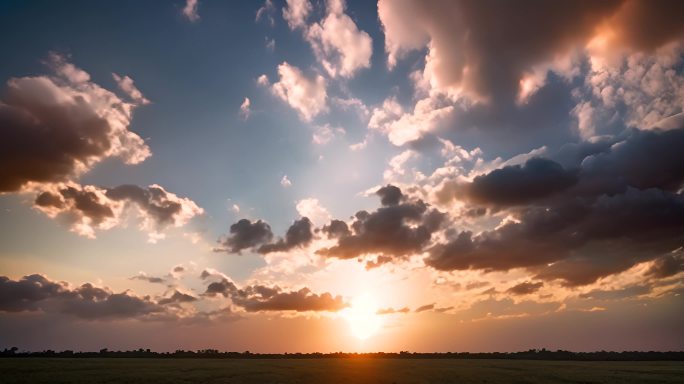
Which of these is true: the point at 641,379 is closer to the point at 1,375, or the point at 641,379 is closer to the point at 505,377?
the point at 505,377

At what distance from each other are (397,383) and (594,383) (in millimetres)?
35466

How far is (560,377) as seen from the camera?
8244 centimetres

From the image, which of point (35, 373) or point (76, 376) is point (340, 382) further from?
point (35, 373)

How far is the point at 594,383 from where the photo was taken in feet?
239

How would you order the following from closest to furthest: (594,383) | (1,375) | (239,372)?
(1,375), (594,383), (239,372)

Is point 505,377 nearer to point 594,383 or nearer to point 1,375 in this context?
point 594,383

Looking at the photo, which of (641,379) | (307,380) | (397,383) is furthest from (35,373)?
(641,379)

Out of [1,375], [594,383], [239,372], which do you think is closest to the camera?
[1,375]

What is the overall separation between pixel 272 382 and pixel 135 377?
22968mm

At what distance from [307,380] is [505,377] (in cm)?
3913

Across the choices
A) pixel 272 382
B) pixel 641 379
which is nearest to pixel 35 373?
pixel 272 382

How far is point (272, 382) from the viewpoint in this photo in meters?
65.4

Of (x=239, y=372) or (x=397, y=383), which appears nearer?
(x=397, y=383)

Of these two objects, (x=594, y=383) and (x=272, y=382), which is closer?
(x=272, y=382)
